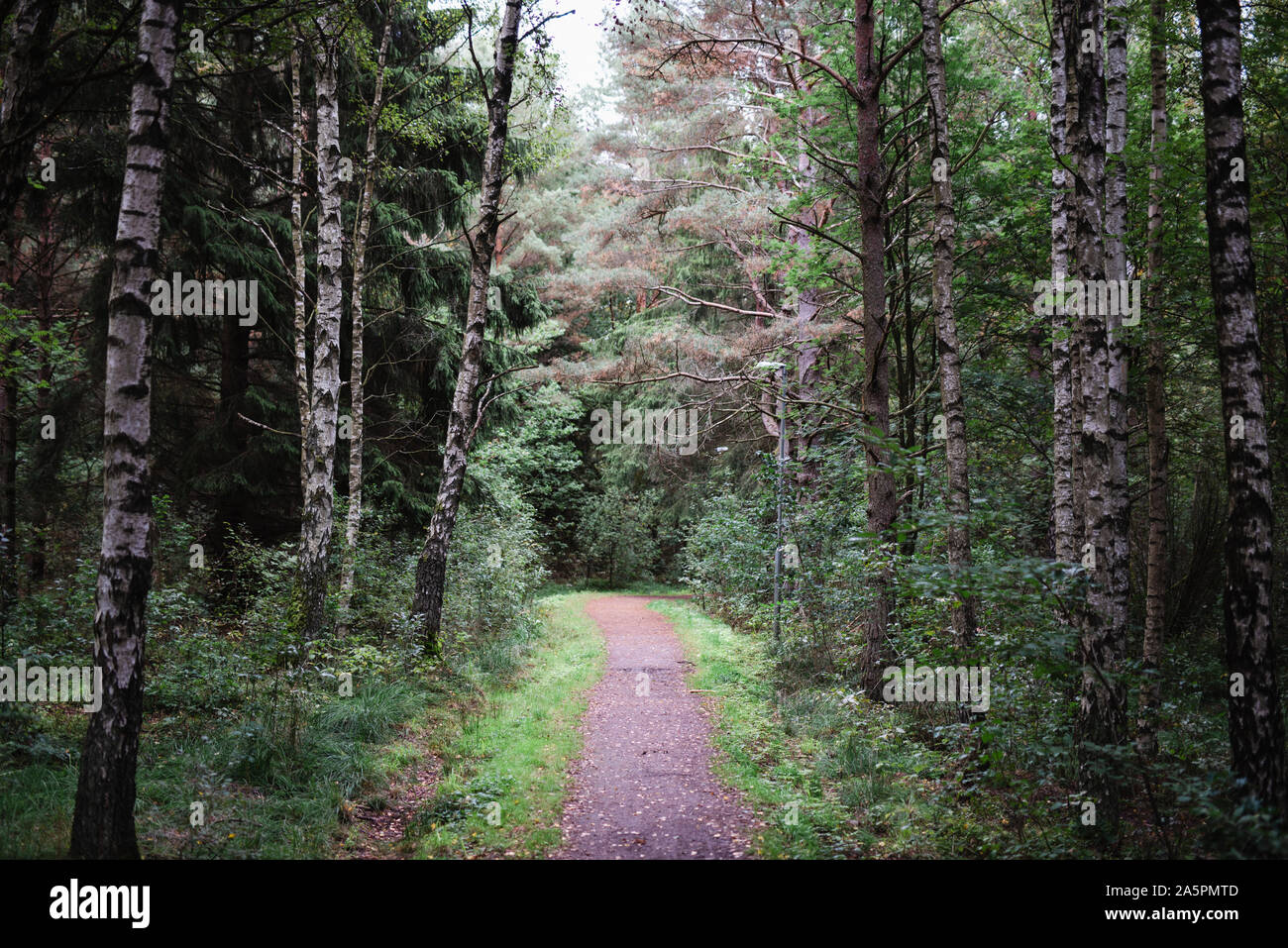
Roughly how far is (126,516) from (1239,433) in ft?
20.9

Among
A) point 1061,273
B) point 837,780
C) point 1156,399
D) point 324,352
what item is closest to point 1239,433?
point 1061,273

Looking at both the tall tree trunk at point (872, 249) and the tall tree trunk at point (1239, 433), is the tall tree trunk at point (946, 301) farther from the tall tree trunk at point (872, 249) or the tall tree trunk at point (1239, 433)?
the tall tree trunk at point (1239, 433)

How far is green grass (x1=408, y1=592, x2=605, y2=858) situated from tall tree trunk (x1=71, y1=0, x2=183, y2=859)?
2027 mm

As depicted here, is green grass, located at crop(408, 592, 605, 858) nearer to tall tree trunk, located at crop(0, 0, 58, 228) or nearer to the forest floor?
the forest floor

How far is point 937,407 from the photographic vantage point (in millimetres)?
10758

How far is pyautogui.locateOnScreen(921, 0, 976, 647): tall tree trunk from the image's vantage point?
273 inches

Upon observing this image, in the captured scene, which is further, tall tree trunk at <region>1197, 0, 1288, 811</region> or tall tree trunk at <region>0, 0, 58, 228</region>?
tall tree trunk at <region>0, 0, 58, 228</region>

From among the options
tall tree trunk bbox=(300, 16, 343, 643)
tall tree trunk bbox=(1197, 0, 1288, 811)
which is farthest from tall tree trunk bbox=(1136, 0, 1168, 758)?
tall tree trunk bbox=(300, 16, 343, 643)

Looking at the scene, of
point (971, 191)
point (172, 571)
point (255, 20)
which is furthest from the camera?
point (172, 571)

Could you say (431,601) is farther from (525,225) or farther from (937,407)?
(525,225)

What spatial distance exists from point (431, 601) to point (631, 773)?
12.8ft

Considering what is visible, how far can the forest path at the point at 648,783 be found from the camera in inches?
214
